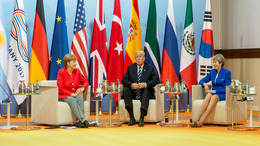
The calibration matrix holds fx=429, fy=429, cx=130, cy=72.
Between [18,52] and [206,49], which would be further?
[206,49]

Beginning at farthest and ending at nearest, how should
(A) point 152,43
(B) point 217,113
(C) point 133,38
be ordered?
(A) point 152,43 < (C) point 133,38 < (B) point 217,113

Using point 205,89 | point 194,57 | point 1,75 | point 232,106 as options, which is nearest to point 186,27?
point 194,57

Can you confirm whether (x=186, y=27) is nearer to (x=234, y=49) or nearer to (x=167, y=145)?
(x=234, y=49)

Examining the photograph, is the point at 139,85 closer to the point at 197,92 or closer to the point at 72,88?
the point at 197,92

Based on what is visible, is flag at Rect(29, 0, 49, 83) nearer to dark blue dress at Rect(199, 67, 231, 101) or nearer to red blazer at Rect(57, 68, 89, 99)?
red blazer at Rect(57, 68, 89, 99)

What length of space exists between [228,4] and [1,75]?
16.2 feet

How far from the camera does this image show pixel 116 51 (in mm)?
7977

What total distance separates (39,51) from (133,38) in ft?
5.82

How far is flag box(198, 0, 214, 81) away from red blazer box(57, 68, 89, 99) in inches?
113

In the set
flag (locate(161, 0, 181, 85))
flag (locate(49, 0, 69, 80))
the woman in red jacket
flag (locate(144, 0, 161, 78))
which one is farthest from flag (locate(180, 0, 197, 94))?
→ the woman in red jacket

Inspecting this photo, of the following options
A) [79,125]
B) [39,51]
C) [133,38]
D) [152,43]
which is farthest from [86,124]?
[152,43]

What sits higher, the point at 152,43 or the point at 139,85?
the point at 152,43

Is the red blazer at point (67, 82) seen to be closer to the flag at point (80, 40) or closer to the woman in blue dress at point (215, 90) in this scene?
the flag at point (80, 40)

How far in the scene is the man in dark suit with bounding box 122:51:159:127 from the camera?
636cm
